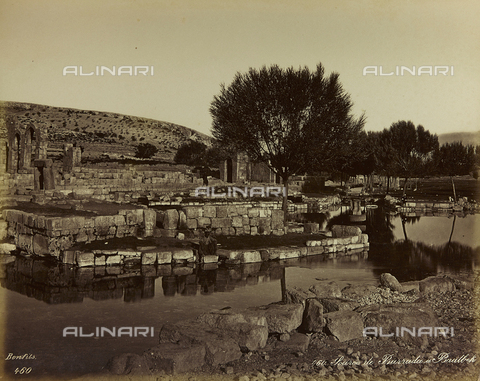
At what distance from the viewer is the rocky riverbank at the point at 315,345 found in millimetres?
5602

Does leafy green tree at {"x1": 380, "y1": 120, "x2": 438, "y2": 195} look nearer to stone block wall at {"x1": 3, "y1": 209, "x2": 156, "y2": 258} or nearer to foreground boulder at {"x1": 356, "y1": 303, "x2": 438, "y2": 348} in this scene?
stone block wall at {"x1": 3, "y1": 209, "x2": 156, "y2": 258}

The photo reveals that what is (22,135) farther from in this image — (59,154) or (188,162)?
(188,162)

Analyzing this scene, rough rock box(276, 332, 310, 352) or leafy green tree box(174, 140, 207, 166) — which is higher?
leafy green tree box(174, 140, 207, 166)

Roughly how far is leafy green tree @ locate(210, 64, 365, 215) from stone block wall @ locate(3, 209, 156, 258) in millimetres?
6709

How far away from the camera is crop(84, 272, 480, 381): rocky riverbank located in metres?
5.60

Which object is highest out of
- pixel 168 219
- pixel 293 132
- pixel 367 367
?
pixel 293 132

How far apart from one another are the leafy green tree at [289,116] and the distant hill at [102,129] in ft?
121

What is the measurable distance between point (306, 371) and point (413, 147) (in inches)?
1702

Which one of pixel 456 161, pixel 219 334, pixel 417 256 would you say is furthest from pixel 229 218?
pixel 456 161

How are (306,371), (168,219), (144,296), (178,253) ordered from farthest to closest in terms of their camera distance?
(168,219)
(178,253)
(144,296)
(306,371)

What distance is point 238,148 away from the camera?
19.6 m

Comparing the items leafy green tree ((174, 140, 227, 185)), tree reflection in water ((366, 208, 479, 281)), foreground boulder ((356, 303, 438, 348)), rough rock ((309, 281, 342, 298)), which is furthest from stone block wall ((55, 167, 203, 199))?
foreground boulder ((356, 303, 438, 348))

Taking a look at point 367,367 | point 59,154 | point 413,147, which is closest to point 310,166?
point 367,367

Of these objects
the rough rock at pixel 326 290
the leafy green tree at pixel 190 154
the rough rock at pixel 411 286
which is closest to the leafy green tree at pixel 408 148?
the leafy green tree at pixel 190 154
